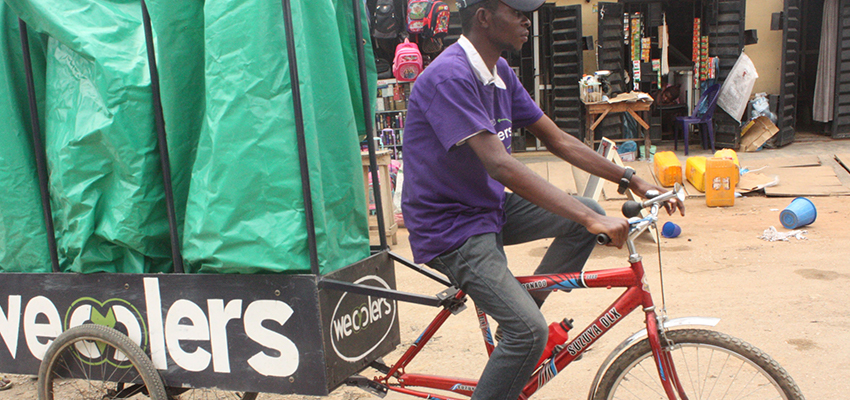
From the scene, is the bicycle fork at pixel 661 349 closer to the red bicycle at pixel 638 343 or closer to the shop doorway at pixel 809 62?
the red bicycle at pixel 638 343

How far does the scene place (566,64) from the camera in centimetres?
988

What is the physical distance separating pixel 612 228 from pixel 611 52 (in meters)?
8.54

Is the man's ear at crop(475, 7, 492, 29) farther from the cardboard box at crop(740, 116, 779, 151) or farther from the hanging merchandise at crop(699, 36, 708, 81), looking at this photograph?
the cardboard box at crop(740, 116, 779, 151)

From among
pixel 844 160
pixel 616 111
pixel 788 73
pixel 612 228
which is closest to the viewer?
pixel 612 228

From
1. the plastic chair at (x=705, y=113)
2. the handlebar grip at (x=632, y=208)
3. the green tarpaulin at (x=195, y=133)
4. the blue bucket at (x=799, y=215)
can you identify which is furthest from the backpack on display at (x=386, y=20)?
the handlebar grip at (x=632, y=208)

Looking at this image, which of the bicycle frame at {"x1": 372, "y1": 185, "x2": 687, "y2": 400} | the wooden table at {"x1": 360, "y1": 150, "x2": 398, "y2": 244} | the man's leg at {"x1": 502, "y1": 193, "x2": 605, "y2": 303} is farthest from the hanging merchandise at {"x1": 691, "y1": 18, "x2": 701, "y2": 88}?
the bicycle frame at {"x1": 372, "y1": 185, "x2": 687, "y2": 400}

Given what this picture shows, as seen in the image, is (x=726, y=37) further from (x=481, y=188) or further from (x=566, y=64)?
(x=481, y=188)

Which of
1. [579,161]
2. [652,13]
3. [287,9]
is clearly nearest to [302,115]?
[287,9]

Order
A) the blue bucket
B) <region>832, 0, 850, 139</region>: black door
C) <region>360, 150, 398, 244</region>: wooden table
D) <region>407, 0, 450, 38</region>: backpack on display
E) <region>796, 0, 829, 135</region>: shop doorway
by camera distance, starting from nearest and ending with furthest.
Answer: the blue bucket → <region>360, 150, 398, 244</region>: wooden table → <region>407, 0, 450, 38</region>: backpack on display → <region>832, 0, 850, 139</region>: black door → <region>796, 0, 829, 135</region>: shop doorway

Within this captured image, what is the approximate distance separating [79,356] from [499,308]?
1.68 metres

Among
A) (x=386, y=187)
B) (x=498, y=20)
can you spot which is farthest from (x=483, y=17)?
(x=386, y=187)

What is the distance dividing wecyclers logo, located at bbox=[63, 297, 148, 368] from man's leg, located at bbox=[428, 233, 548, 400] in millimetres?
1197

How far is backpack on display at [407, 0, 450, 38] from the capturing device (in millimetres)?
8414

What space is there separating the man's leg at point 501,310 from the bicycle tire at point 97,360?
117cm
